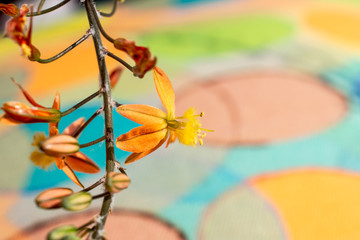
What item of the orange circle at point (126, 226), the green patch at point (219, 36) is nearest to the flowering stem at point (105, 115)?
the orange circle at point (126, 226)

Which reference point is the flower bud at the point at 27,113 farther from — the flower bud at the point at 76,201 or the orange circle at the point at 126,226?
the orange circle at the point at 126,226

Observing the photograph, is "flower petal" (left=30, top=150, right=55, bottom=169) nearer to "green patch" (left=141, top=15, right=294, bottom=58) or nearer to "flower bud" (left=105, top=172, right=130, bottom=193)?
"flower bud" (left=105, top=172, right=130, bottom=193)

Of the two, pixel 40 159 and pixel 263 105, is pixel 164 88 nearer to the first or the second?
pixel 40 159

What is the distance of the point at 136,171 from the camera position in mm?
651

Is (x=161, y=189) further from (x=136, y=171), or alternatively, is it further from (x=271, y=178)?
(x=271, y=178)

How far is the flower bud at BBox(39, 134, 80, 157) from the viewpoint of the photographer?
0.17 metres

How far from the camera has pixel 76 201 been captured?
0.18 m

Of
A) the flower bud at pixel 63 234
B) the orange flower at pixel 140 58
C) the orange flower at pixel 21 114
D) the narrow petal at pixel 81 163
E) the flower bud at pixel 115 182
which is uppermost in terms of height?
the orange flower at pixel 140 58

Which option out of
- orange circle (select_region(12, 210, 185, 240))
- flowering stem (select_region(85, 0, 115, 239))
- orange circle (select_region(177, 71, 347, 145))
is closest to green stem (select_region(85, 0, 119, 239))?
flowering stem (select_region(85, 0, 115, 239))

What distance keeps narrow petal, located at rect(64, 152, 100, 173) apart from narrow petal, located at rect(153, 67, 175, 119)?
0.04 meters

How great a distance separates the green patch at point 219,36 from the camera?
0.93 m

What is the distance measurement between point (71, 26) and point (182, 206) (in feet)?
2.01

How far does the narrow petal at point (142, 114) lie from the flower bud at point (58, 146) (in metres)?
0.03

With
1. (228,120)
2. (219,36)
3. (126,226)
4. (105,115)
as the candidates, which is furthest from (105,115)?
(219,36)
